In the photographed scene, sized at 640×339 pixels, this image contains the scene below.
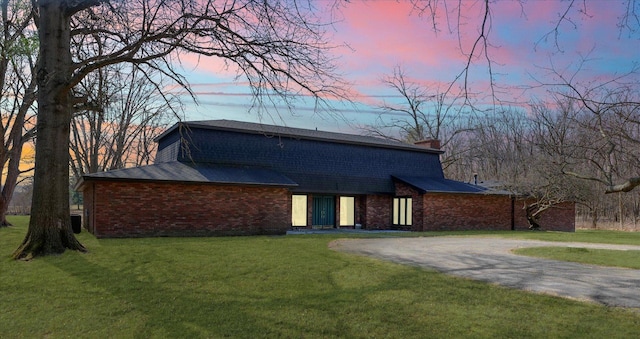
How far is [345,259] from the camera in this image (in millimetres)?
10359

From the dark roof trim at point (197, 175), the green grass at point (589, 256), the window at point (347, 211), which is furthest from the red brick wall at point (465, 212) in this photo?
the green grass at point (589, 256)

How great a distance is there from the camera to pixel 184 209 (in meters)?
16.8

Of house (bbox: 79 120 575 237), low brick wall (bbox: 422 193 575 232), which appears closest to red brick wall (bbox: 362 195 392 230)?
house (bbox: 79 120 575 237)

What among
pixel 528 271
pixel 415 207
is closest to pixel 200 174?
pixel 415 207

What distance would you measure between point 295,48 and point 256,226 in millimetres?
10964

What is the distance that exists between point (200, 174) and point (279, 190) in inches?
137

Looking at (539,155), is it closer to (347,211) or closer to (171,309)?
(347,211)

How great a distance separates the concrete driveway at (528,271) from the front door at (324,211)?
31.3ft

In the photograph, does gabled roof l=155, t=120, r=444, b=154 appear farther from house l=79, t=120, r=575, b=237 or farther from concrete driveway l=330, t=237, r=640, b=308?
concrete driveway l=330, t=237, r=640, b=308

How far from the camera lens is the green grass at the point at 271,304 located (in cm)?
542

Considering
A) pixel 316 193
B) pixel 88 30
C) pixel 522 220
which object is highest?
pixel 88 30

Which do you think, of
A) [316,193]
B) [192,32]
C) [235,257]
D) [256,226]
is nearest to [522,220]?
[316,193]

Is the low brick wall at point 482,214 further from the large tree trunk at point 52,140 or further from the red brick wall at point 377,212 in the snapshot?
the large tree trunk at point 52,140

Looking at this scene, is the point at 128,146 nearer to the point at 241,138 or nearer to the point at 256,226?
the point at 241,138
